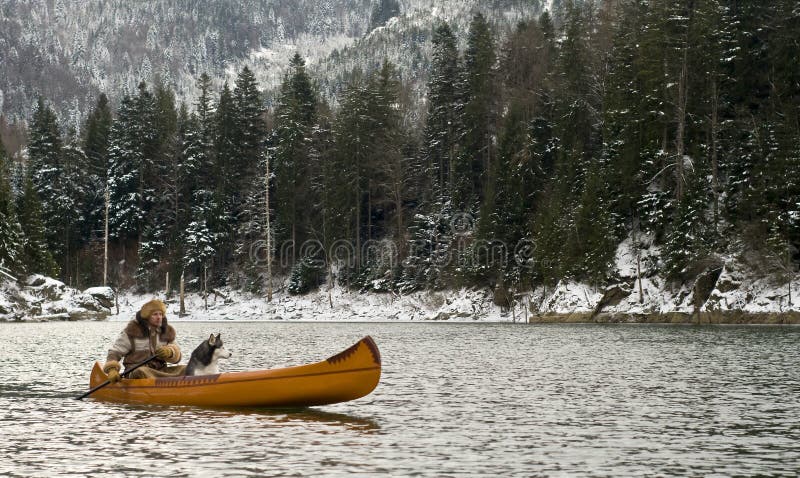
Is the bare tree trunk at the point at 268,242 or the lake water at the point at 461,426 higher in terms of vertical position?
the bare tree trunk at the point at 268,242

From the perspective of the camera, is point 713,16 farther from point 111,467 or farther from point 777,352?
point 111,467

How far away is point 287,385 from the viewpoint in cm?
1541

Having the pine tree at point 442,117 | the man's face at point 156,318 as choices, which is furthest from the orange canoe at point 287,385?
the pine tree at point 442,117

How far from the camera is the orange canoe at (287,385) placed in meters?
15.0

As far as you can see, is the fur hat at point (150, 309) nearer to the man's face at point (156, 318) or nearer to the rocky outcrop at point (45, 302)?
the man's face at point (156, 318)

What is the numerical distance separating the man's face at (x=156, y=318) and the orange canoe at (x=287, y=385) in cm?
110

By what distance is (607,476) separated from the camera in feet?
33.2

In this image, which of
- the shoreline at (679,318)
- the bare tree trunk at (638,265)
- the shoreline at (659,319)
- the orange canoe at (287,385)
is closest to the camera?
the orange canoe at (287,385)

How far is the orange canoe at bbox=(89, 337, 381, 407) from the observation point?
590 inches

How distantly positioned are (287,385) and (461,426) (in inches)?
130

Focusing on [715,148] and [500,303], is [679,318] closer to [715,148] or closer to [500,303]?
[715,148]

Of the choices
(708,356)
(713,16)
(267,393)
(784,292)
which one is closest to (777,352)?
(708,356)

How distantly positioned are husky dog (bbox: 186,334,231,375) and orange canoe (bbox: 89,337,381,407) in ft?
0.90

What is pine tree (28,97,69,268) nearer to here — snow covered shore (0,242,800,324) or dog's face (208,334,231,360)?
snow covered shore (0,242,800,324)
